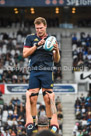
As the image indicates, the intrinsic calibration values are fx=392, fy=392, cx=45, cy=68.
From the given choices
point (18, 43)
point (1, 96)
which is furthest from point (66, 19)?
point (1, 96)

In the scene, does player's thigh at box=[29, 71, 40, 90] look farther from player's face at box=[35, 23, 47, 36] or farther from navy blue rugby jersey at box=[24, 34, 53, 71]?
player's face at box=[35, 23, 47, 36]

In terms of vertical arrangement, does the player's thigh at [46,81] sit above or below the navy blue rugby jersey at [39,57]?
below

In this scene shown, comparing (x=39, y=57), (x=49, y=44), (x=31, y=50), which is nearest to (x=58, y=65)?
(x=39, y=57)

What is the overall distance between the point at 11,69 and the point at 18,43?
13.3 ft

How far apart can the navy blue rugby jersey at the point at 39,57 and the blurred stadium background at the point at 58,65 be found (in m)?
10.6

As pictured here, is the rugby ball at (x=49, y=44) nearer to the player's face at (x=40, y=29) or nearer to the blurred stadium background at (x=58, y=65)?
the player's face at (x=40, y=29)

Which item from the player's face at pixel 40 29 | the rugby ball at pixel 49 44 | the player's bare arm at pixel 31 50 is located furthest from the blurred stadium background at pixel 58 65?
the rugby ball at pixel 49 44

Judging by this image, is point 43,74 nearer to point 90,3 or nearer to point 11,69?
point 11,69

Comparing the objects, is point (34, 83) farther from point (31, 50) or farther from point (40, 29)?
point (40, 29)

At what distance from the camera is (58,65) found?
1030 inches

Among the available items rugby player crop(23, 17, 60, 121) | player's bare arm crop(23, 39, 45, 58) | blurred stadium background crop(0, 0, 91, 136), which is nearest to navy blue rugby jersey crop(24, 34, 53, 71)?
rugby player crop(23, 17, 60, 121)

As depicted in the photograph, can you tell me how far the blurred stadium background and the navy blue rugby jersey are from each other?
10625mm

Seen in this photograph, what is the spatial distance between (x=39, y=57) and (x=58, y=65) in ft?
59.4

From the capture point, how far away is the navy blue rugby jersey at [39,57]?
8.08m
